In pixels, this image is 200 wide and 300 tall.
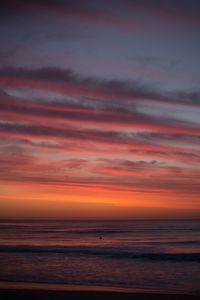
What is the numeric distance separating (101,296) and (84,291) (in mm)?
1154

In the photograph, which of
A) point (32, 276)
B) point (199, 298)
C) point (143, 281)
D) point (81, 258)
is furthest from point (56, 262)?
point (199, 298)

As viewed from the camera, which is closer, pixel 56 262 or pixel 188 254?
pixel 56 262

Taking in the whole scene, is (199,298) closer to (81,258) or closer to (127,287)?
(127,287)

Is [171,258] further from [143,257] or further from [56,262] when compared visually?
[56,262]

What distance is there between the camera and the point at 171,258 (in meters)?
24.2

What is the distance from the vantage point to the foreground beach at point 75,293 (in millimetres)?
11945

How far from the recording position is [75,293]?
1259 cm

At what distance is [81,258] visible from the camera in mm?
24234

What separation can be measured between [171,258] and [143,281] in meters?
9.03

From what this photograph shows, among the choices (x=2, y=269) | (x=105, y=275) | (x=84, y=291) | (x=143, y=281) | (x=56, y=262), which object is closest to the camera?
(x=84, y=291)

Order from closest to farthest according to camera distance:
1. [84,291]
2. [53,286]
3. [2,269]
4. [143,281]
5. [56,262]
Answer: [84,291] → [53,286] → [143,281] → [2,269] → [56,262]

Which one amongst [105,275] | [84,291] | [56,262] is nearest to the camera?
[84,291]

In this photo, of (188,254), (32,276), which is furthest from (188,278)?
(188,254)

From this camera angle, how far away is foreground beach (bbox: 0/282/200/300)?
1195 cm
